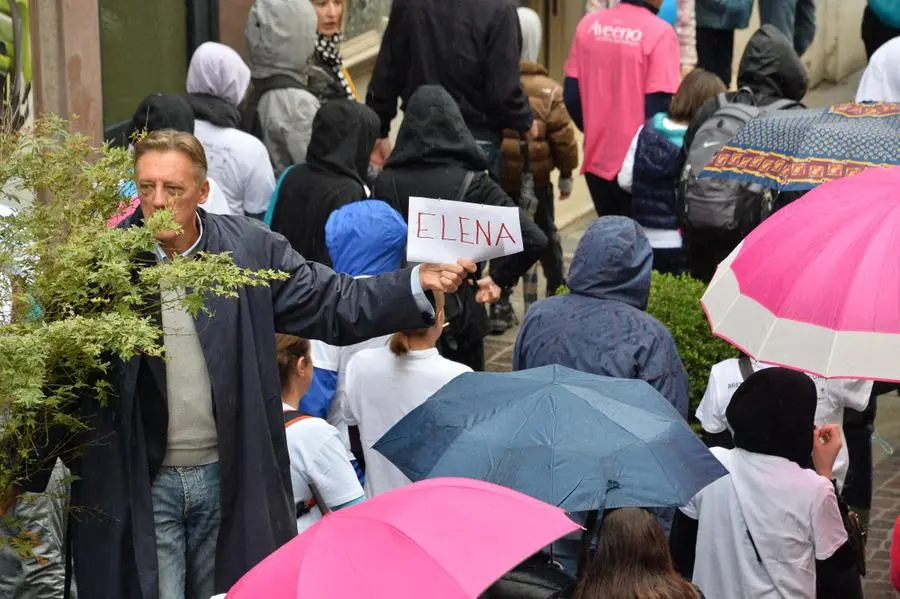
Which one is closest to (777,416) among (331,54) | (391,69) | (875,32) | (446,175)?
(446,175)

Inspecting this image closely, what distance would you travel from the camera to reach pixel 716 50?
1320cm

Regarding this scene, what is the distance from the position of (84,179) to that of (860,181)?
233 centimetres

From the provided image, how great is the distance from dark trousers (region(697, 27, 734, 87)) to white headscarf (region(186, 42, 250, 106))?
575 cm

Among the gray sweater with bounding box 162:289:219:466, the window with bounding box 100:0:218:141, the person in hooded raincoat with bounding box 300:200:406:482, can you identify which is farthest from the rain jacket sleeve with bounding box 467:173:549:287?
the window with bounding box 100:0:218:141

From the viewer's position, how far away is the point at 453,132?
7172 mm

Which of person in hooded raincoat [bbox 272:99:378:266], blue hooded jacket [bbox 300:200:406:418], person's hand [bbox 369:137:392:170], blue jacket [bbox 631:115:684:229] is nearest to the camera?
blue hooded jacket [bbox 300:200:406:418]

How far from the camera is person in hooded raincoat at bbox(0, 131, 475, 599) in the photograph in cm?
449

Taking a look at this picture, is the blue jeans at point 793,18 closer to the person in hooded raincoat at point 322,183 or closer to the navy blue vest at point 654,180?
the navy blue vest at point 654,180

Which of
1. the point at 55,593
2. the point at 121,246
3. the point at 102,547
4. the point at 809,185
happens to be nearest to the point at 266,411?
the point at 102,547

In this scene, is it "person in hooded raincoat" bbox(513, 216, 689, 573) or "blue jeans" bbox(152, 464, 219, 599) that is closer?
"blue jeans" bbox(152, 464, 219, 599)

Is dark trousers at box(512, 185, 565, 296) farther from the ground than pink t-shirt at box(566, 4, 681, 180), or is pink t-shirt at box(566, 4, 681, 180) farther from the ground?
pink t-shirt at box(566, 4, 681, 180)

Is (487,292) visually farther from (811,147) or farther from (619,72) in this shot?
(619,72)

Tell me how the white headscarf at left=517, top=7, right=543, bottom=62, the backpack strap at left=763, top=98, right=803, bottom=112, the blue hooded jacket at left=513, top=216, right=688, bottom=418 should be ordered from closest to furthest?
1. the blue hooded jacket at left=513, top=216, right=688, bottom=418
2. the backpack strap at left=763, top=98, right=803, bottom=112
3. the white headscarf at left=517, top=7, right=543, bottom=62

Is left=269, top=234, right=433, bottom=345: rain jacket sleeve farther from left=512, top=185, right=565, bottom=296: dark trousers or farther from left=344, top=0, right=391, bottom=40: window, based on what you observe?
left=344, top=0, right=391, bottom=40: window
